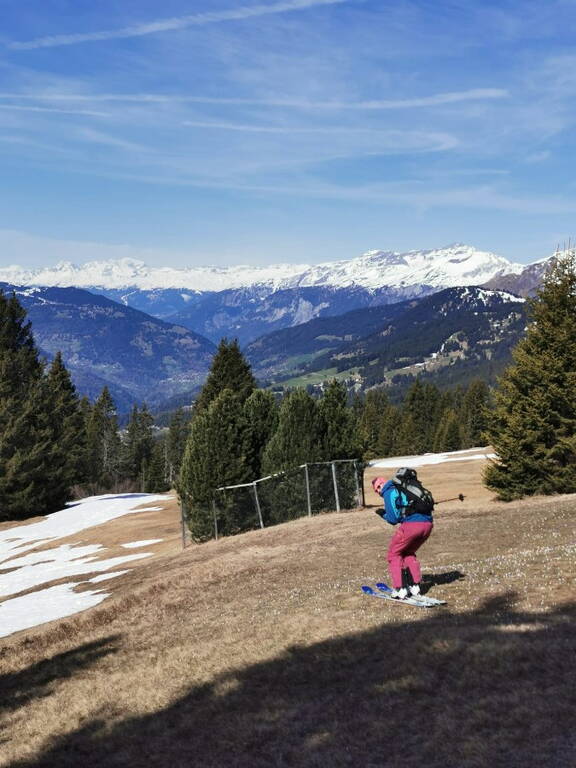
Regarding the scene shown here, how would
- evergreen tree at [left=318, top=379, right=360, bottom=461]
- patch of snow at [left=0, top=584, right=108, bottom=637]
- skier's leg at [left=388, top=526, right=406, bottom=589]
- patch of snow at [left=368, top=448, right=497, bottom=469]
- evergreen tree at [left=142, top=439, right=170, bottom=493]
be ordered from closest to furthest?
1. skier's leg at [left=388, top=526, right=406, bottom=589]
2. patch of snow at [left=0, top=584, right=108, bottom=637]
3. evergreen tree at [left=318, top=379, right=360, bottom=461]
4. patch of snow at [left=368, top=448, right=497, bottom=469]
5. evergreen tree at [left=142, top=439, right=170, bottom=493]

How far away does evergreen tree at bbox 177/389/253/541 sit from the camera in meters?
31.3

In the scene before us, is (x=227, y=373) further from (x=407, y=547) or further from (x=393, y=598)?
(x=407, y=547)

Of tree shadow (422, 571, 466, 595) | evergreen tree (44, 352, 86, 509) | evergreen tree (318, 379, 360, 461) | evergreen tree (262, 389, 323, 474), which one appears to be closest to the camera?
tree shadow (422, 571, 466, 595)

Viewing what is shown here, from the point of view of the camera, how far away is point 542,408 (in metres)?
27.3

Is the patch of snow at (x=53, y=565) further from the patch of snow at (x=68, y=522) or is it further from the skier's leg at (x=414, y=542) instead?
the skier's leg at (x=414, y=542)

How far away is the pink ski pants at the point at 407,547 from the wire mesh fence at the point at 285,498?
1577 centimetres

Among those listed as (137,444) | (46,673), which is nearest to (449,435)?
(137,444)

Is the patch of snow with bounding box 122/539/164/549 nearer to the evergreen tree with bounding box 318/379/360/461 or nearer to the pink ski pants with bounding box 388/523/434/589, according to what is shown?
the evergreen tree with bounding box 318/379/360/461

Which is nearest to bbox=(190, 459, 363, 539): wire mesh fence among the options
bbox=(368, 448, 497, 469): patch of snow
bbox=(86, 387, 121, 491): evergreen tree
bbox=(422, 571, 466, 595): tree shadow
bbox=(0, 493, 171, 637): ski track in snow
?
bbox=(0, 493, 171, 637): ski track in snow

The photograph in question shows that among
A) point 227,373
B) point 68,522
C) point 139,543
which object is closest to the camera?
point 139,543

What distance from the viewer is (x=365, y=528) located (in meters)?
21.7

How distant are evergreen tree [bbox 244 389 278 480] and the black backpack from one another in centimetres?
2134

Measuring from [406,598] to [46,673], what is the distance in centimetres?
672

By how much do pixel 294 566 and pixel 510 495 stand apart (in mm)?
13821
